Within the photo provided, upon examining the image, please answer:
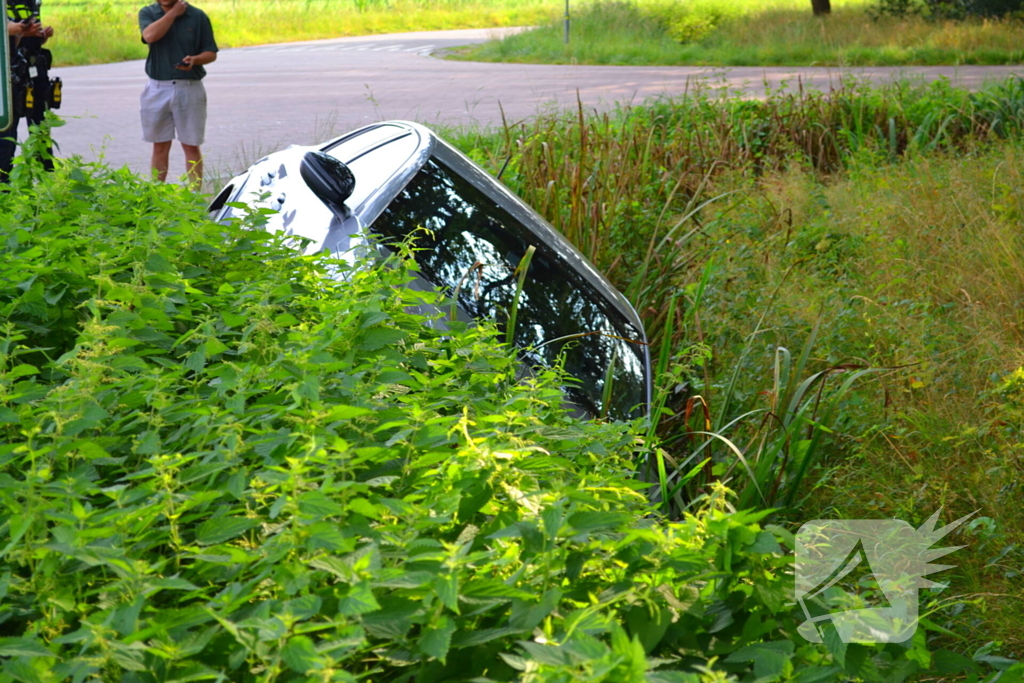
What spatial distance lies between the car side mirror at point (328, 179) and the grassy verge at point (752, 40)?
16.4 meters

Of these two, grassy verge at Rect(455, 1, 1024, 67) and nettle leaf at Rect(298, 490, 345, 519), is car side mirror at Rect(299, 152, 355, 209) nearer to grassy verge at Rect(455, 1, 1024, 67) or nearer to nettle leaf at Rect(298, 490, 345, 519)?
nettle leaf at Rect(298, 490, 345, 519)

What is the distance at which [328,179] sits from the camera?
338 cm

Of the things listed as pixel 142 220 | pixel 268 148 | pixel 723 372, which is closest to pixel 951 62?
pixel 268 148

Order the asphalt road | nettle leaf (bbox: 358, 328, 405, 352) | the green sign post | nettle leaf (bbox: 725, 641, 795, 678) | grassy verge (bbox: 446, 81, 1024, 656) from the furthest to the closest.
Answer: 1. the asphalt road
2. grassy verge (bbox: 446, 81, 1024, 656)
3. the green sign post
4. nettle leaf (bbox: 358, 328, 405, 352)
5. nettle leaf (bbox: 725, 641, 795, 678)

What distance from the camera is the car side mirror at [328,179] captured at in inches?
132

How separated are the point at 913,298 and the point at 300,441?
178 inches

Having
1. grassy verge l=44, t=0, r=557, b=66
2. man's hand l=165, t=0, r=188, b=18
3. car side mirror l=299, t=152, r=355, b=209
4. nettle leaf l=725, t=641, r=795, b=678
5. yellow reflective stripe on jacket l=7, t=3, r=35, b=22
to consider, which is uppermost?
grassy verge l=44, t=0, r=557, b=66

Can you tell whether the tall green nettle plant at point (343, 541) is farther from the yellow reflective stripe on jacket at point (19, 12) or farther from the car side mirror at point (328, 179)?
the yellow reflective stripe on jacket at point (19, 12)

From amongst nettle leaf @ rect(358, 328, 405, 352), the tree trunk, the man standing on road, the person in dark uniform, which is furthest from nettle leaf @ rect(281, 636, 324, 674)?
the tree trunk

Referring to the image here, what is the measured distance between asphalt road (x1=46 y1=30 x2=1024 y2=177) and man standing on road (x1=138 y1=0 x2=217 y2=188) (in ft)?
2.15

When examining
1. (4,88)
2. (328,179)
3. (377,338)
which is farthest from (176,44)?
(377,338)

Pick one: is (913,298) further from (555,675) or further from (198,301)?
(555,675)

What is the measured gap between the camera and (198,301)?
7.55 feet

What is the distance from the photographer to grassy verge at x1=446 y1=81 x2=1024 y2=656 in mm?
3311
